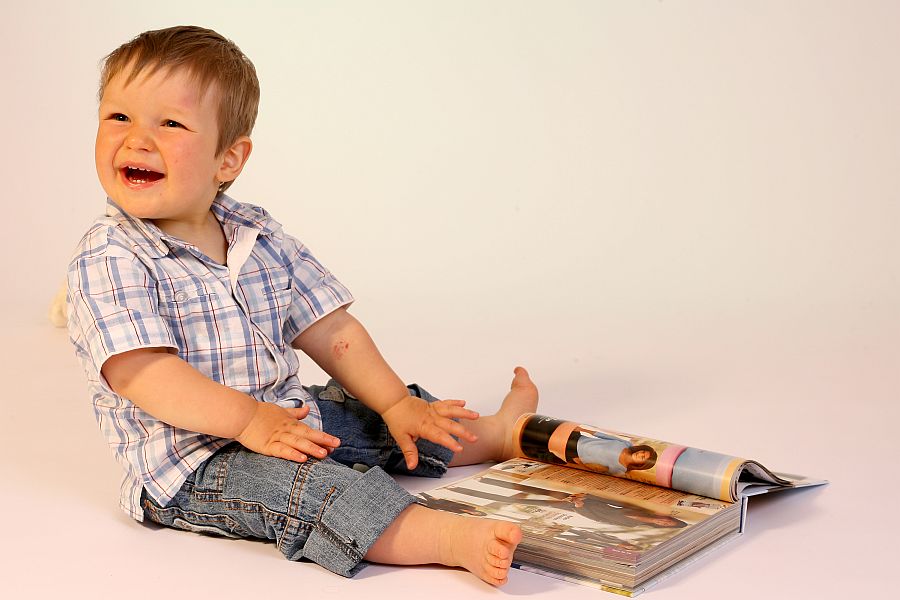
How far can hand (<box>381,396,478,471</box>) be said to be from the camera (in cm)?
149

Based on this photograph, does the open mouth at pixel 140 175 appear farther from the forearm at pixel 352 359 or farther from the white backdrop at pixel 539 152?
the white backdrop at pixel 539 152

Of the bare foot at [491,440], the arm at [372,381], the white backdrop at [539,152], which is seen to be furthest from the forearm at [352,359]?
the white backdrop at [539,152]

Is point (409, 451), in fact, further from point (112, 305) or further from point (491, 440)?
point (112, 305)

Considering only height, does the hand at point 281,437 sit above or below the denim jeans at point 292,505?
above

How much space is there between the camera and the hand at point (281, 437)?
1353mm

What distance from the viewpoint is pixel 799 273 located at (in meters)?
2.62

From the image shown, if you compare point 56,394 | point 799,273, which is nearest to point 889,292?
point 799,273

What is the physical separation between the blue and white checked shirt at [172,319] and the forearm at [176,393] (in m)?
0.02

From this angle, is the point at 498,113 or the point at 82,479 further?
the point at 498,113

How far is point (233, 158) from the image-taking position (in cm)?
152

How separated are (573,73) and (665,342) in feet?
2.76

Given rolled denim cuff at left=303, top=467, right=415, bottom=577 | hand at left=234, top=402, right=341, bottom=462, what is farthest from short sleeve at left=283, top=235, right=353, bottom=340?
rolled denim cuff at left=303, top=467, right=415, bottom=577

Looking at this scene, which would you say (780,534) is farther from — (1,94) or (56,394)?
(1,94)

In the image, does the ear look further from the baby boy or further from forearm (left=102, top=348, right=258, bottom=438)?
forearm (left=102, top=348, right=258, bottom=438)
